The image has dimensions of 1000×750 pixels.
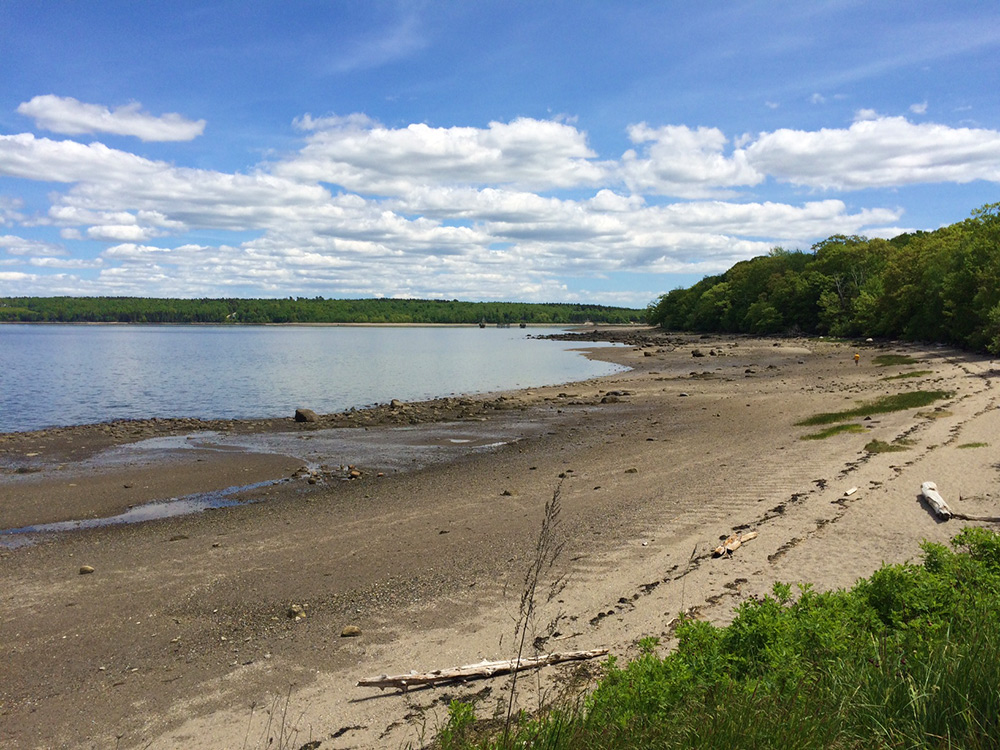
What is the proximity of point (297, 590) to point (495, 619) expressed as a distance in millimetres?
3452

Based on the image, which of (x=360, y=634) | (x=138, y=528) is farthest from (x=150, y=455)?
(x=360, y=634)

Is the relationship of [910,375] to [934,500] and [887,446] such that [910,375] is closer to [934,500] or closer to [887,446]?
[887,446]

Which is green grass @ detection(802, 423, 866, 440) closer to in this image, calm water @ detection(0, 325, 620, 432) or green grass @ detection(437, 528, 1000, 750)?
green grass @ detection(437, 528, 1000, 750)

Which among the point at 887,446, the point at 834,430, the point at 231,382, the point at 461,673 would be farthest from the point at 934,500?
the point at 231,382

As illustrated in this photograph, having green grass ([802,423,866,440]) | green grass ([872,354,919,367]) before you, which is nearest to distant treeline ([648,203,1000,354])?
green grass ([872,354,919,367])

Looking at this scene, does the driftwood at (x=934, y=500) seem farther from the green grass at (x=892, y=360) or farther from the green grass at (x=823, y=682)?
the green grass at (x=892, y=360)

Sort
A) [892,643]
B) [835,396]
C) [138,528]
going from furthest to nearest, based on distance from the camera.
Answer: [835,396], [138,528], [892,643]

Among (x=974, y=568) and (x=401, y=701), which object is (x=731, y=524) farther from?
(x=401, y=701)

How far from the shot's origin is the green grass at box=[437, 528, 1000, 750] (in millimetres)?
4094

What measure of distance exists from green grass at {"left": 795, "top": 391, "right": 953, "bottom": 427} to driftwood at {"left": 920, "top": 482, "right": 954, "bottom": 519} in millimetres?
10817

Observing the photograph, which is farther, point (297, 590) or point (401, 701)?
point (297, 590)

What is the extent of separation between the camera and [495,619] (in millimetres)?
9031

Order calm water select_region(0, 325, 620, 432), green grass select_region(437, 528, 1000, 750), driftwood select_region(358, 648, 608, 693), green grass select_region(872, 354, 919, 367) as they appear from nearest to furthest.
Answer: green grass select_region(437, 528, 1000, 750) < driftwood select_region(358, 648, 608, 693) < calm water select_region(0, 325, 620, 432) < green grass select_region(872, 354, 919, 367)

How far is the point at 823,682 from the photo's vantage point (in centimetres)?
492
